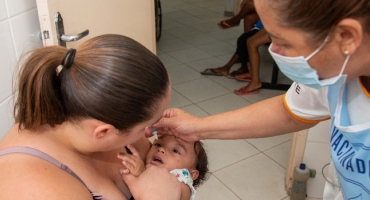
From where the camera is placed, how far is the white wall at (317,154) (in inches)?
81.0

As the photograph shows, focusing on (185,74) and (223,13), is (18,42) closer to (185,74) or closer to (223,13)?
(185,74)

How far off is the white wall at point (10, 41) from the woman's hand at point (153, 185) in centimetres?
63

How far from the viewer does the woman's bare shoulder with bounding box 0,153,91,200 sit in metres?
0.77

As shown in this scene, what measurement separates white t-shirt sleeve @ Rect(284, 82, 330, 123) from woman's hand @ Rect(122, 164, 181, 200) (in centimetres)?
46

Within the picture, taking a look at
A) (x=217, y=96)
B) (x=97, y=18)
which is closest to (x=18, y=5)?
(x=97, y=18)

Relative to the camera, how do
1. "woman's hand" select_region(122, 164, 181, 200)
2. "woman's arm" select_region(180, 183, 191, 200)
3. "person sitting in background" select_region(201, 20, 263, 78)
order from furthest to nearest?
"person sitting in background" select_region(201, 20, 263, 78)
"woman's arm" select_region(180, 183, 191, 200)
"woman's hand" select_region(122, 164, 181, 200)

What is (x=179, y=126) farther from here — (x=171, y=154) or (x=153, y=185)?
(x=153, y=185)

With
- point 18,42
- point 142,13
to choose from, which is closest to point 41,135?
point 18,42

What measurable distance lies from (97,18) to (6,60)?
53 centimetres

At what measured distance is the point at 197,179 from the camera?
55.3 inches

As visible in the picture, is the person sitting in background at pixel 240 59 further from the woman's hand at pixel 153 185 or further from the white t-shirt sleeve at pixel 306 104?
the woman's hand at pixel 153 185

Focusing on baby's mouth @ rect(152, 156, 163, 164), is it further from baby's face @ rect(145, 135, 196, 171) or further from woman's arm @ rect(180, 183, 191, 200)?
woman's arm @ rect(180, 183, 191, 200)

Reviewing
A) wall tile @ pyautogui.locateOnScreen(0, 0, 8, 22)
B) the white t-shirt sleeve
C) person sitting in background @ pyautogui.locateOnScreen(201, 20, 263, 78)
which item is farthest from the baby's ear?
person sitting in background @ pyautogui.locateOnScreen(201, 20, 263, 78)

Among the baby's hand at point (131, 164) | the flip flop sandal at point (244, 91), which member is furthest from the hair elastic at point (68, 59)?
the flip flop sandal at point (244, 91)
